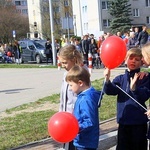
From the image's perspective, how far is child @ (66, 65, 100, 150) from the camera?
349cm

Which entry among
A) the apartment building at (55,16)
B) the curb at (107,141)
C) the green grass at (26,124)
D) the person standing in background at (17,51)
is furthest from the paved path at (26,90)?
the apartment building at (55,16)

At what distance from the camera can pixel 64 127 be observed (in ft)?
10.7

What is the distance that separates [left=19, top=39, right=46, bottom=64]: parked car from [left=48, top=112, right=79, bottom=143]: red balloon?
825 inches

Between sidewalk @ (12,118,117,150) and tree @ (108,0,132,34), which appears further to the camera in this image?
tree @ (108,0,132,34)

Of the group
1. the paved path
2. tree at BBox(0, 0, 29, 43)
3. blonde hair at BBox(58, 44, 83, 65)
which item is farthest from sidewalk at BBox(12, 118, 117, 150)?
tree at BBox(0, 0, 29, 43)

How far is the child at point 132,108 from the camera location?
425 centimetres

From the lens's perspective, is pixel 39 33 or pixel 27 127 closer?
pixel 27 127

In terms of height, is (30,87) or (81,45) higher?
(81,45)

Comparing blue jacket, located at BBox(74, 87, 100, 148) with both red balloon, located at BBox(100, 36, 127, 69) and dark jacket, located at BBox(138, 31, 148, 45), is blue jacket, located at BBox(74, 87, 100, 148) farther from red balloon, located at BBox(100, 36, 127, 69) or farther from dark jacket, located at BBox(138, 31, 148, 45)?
dark jacket, located at BBox(138, 31, 148, 45)

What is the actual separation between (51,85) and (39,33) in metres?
68.0

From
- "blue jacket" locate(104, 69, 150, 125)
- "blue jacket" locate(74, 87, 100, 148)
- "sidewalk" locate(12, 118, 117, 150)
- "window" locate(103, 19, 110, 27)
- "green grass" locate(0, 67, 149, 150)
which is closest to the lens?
"blue jacket" locate(74, 87, 100, 148)

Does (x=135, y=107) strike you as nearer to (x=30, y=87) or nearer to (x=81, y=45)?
(x=30, y=87)

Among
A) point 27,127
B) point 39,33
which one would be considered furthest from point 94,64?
point 39,33

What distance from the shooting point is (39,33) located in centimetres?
8025
